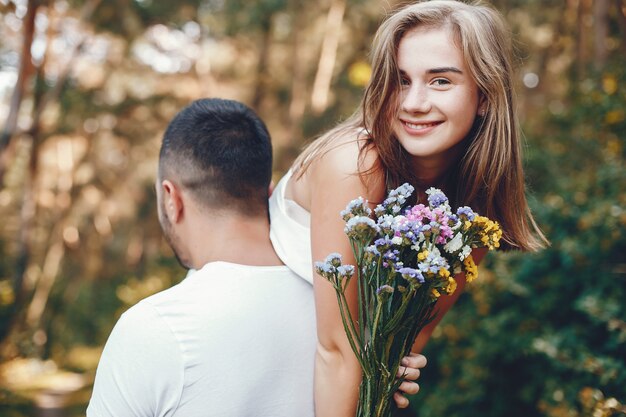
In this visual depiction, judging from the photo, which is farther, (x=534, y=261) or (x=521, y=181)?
(x=534, y=261)

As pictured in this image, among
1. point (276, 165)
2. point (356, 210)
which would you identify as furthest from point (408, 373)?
point (276, 165)

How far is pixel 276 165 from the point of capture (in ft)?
52.9

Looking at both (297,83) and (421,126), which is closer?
(421,126)

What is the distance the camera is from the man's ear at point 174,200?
226cm

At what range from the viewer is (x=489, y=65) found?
209 cm

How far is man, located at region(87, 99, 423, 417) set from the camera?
6.11 feet

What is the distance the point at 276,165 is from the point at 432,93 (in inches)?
557

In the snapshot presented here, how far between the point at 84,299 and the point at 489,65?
64.7 feet

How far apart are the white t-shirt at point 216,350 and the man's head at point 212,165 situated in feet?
0.87

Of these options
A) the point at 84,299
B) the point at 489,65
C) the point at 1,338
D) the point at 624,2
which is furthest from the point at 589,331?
the point at 84,299

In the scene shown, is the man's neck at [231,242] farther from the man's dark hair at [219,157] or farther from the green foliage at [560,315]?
the green foliage at [560,315]

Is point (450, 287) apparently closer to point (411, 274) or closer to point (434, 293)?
point (434, 293)

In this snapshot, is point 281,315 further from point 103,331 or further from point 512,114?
point 103,331

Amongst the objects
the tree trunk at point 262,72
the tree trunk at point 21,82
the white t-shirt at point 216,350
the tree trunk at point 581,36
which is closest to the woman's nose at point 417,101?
the white t-shirt at point 216,350
